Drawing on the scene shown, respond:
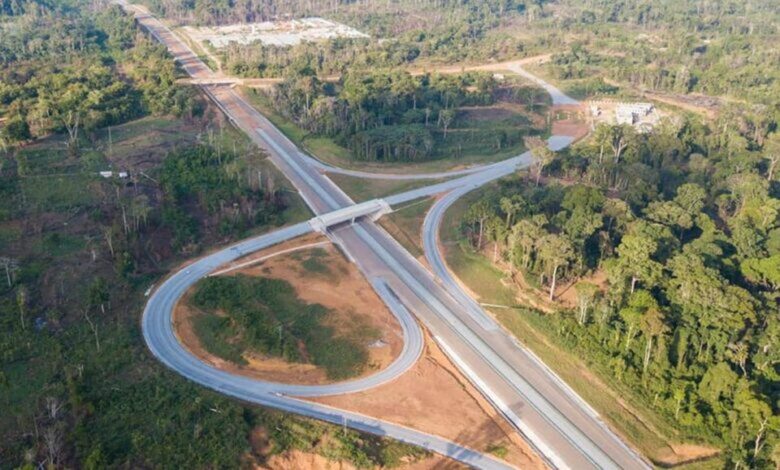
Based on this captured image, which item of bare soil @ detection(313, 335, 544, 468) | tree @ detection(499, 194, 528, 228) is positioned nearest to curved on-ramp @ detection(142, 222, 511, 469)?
bare soil @ detection(313, 335, 544, 468)

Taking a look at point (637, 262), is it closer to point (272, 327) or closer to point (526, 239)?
point (526, 239)

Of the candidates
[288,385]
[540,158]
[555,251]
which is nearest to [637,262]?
[555,251]

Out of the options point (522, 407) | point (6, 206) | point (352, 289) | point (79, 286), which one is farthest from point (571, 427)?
point (6, 206)

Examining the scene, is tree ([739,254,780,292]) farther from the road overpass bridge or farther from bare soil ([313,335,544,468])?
the road overpass bridge

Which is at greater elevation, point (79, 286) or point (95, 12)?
point (95, 12)

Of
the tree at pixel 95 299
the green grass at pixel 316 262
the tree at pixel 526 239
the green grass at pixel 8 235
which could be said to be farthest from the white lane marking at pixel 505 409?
the green grass at pixel 8 235

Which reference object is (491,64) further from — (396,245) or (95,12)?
(95,12)
